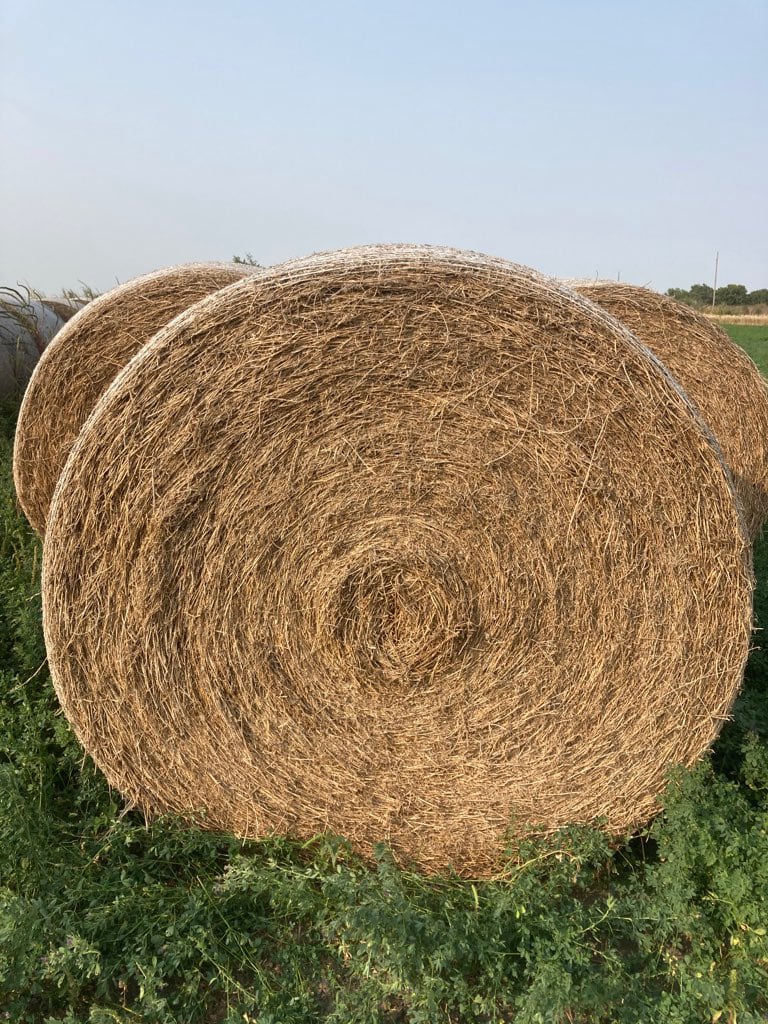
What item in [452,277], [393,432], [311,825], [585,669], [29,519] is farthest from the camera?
[29,519]

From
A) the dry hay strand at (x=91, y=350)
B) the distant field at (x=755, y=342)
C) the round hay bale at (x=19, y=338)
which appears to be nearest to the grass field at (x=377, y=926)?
the dry hay strand at (x=91, y=350)

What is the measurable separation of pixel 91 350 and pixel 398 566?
3.10 m

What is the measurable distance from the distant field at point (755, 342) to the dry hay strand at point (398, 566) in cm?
1263

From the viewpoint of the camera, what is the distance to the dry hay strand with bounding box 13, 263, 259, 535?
506 cm

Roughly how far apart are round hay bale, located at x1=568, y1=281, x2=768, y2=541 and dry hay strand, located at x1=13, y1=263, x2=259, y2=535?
273 cm

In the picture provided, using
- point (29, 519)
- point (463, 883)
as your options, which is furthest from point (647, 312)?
point (29, 519)

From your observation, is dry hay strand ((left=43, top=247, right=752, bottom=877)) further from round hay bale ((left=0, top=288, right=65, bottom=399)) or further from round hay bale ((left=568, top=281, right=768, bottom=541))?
round hay bale ((left=0, top=288, right=65, bottom=399))

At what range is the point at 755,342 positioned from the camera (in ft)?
78.9

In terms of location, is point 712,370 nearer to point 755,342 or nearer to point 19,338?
point 19,338

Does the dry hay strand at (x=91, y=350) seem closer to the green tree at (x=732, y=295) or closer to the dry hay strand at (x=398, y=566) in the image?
the dry hay strand at (x=398, y=566)

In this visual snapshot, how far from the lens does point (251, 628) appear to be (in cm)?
320

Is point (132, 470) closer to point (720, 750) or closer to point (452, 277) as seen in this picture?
point (452, 277)

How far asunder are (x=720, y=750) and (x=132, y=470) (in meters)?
2.98

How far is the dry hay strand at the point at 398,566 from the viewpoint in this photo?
281cm
